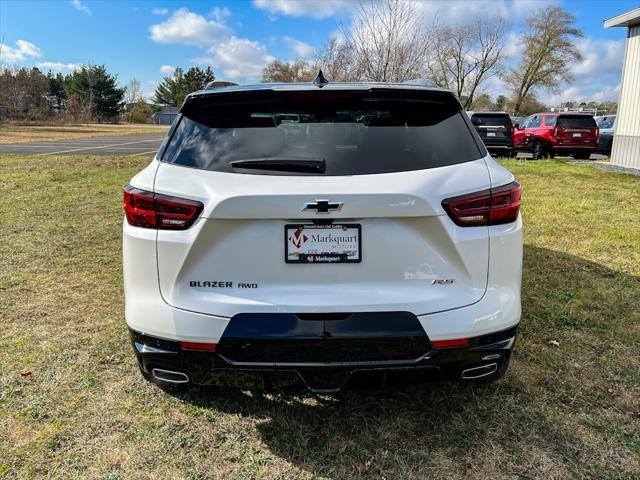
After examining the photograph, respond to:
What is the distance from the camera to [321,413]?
8.99 ft

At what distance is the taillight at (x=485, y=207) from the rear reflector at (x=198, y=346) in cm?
117

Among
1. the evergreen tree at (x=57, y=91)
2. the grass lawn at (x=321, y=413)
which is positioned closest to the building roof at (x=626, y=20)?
the grass lawn at (x=321, y=413)

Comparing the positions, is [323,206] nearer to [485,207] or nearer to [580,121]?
[485,207]

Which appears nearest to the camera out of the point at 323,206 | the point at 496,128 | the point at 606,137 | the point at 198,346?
the point at 323,206

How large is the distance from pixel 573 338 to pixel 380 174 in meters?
2.38

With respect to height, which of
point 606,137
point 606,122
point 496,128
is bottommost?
point 606,137

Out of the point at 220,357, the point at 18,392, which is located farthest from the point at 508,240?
the point at 18,392

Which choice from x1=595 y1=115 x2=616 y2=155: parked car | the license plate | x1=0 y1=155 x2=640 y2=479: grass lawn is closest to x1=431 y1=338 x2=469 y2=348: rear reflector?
the license plate

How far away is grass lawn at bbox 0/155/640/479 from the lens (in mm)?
2346

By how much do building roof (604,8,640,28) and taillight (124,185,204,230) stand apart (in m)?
15.6

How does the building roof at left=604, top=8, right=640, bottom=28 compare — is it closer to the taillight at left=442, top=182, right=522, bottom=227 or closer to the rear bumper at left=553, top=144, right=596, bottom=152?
the rear bumper at left=553, top=144, right=596, bottom=152

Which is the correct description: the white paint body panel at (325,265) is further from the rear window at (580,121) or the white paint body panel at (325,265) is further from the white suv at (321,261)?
the rear window at (580,121)

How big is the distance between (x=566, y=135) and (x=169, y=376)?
18.4 metres

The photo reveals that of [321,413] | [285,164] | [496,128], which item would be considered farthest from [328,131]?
[496,128]
